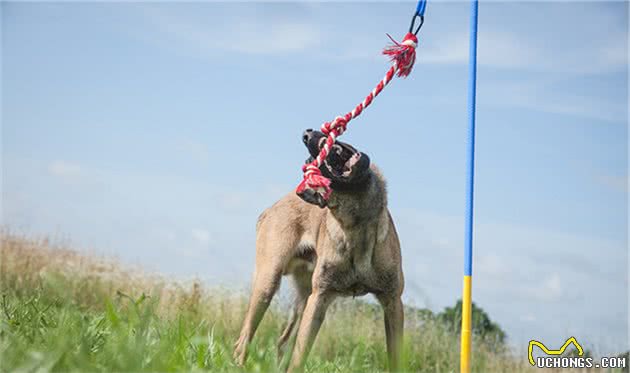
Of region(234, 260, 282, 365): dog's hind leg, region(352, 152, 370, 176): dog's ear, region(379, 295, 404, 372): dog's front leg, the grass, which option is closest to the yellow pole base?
the grass

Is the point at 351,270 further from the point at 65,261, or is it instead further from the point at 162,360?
the point at 65,261

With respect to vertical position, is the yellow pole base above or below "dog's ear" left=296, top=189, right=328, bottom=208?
below

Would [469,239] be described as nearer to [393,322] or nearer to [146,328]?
[393,322]

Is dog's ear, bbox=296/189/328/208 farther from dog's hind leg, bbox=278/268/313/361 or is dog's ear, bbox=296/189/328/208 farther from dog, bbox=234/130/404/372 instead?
dog's hind leg, bbox=278/268/313/361

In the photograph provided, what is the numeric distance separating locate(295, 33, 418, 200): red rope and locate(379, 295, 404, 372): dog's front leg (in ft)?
4.07

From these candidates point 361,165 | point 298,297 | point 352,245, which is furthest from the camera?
point 298,297

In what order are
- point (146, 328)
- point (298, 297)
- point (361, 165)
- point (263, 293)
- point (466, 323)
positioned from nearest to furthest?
point (146, 328)
point (466, 323)
point (361, 165)
point (263, 293)
point (298, 297)

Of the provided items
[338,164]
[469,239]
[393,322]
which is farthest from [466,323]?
[338,164]

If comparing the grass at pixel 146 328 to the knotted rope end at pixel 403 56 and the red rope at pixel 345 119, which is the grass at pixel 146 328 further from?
the knotted rope end at pixel 403 56

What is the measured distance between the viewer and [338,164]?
17.0 ft

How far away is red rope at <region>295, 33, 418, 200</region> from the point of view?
192 inches

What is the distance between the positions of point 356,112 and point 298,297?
2.75 metres

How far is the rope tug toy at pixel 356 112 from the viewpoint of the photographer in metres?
4.89

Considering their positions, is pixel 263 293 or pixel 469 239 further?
pixel 263 293
